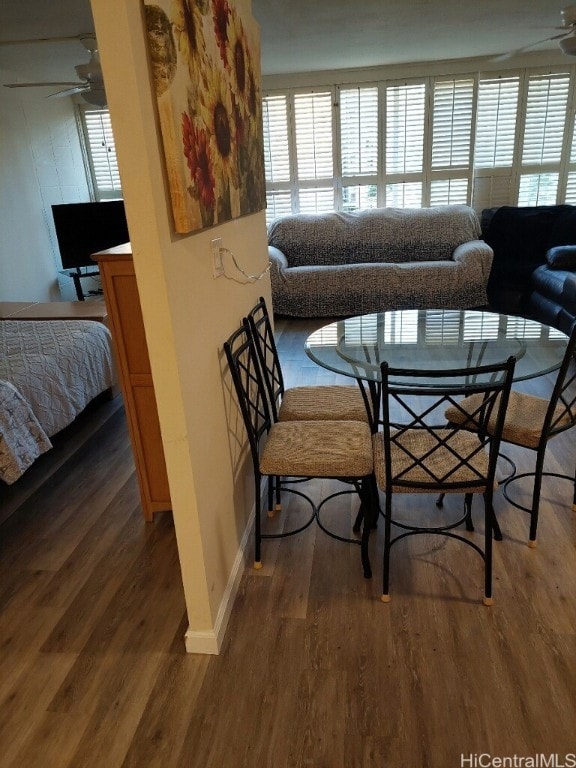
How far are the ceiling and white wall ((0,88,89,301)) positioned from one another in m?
0.32

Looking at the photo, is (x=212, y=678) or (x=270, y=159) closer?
(x=212, y=678)

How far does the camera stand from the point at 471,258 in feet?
16.0

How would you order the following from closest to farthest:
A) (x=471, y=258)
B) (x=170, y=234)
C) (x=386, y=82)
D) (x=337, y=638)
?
(x=170, y=234) → (x=337, y=638) → (x=471, y=258) → (x=386, y=82)

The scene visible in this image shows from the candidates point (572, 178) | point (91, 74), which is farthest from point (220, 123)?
point (572, 178)

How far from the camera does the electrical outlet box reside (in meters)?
1.74

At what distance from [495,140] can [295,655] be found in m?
5.48

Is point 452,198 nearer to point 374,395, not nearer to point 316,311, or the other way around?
point 316,311

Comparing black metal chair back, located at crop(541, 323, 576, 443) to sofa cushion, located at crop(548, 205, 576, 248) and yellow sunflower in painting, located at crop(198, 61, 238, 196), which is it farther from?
sofa cushion, located at crop(548, 205, 576, 248)

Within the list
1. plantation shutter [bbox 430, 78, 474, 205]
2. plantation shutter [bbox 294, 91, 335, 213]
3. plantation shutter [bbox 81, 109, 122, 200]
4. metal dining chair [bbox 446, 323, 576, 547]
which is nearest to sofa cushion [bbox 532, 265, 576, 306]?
plantation shutter [bbox 430, 78, 474, 205]

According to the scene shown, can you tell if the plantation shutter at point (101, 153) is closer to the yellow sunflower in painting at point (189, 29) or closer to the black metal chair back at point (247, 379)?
the black metal chair back at point (247, 379)

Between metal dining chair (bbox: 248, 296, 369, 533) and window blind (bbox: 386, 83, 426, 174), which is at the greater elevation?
window blind (bbox: 386, 83, 426, 174)

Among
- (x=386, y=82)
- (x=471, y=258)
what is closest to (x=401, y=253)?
(x=471, y=258)

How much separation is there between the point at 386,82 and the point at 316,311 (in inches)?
96.8

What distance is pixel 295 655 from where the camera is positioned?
167cm
